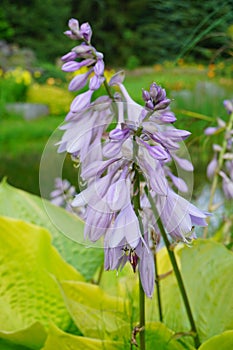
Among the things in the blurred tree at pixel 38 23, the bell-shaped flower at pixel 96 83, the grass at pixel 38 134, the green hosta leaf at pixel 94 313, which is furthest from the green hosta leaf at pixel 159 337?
the blurred tree at pixel 38 23

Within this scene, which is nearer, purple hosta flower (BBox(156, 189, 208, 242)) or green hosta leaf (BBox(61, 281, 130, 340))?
purple hosta flower (BBox(156, 189, 208, 242))

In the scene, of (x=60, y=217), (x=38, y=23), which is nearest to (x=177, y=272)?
(x=60, y=217)

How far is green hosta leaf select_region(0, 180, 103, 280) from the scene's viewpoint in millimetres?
826

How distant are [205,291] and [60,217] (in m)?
0.25

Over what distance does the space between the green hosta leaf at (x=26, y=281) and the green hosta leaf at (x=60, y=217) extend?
0.33 ft

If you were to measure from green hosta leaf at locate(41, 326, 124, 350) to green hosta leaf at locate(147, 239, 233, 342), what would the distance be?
0.34ft

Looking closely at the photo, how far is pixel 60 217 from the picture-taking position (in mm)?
806

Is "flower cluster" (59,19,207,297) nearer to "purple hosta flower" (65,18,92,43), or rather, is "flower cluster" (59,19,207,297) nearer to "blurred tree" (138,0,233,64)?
"purple hosta flower" (65,18,92,43)

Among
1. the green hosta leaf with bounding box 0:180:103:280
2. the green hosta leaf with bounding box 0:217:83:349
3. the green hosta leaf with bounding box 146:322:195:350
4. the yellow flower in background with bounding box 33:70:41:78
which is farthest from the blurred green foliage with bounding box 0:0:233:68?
the green hosta leaf with bounding box 146:322:195:350

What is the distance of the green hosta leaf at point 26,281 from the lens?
26.9 inches

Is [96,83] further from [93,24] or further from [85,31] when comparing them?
[93,24]

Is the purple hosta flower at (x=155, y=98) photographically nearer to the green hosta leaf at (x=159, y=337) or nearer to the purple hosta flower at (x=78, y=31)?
the purple hosta flower at (x=78, y=31)

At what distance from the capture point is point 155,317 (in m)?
0.68

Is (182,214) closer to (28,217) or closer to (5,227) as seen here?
(5,227)
